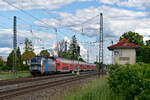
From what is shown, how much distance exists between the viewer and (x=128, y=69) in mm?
9289

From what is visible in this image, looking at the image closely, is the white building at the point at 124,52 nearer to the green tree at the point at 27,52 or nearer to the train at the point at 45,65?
the train at the point at 45,65

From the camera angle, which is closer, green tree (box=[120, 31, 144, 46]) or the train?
the train

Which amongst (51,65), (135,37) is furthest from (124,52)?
(135,37)

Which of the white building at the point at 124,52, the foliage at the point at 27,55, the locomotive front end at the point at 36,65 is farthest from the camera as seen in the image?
the foliage at the point at 27,55

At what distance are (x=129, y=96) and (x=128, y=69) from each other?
103 cm

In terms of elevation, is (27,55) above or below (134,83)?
above

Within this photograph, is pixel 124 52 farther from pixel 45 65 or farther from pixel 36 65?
pixel 36 65

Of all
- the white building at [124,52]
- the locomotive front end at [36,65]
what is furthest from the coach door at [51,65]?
the white building at [124,52]

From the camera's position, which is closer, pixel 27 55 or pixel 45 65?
pixel 45 65

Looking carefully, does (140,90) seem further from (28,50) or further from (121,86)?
(28,50)

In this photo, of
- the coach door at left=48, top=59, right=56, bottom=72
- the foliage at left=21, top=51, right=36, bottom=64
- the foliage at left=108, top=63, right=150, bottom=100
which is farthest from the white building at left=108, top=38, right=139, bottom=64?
the foliage at left=21, top=51, right=36, bottom=64

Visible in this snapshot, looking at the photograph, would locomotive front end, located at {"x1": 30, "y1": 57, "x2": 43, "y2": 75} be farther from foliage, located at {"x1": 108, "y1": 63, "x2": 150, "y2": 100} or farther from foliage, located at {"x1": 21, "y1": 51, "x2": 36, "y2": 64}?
foliage, located at {"x1": 21, "y1": 51, "x2": 36, "y2": 64}

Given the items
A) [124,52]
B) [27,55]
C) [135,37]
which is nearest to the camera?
[124,52]

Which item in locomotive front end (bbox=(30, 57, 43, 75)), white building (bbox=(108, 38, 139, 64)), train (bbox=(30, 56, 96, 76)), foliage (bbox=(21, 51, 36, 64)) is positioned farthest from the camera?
foliage (bbox=(21, 51, 36, 64))
